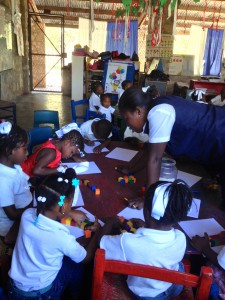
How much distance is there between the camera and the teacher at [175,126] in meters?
1.39

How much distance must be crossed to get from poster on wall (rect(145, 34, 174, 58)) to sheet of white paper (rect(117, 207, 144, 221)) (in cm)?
540

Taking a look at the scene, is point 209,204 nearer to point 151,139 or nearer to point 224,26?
point 151,139

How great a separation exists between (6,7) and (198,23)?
624 centimetres

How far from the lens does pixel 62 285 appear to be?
1.25m

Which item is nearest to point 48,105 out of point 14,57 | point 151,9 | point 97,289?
point 14,57

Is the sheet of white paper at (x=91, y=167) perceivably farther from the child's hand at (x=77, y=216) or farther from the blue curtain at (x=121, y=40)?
the blue curtain at (x=121, y=40)

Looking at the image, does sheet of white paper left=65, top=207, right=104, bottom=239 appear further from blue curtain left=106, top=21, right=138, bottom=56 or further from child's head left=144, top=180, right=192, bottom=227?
blue curtain left=106, top=21, right=138, bottom=56

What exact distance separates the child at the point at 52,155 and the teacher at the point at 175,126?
60 centimetres

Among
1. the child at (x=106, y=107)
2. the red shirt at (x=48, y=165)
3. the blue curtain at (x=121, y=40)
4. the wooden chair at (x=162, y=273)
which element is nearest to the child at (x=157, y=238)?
the wooden chair at (x=162, y=273)

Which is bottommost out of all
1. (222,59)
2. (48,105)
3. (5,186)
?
(48,105)

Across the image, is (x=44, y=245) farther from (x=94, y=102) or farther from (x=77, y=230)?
(x=94, y=102)

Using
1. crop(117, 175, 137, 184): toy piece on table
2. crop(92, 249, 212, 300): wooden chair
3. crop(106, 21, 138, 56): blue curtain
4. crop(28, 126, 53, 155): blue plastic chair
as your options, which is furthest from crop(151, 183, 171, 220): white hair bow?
crop(106, 21, 138, 56): blue curtain

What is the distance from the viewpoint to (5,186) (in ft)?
4.55

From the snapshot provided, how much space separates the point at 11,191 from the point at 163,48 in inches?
220
